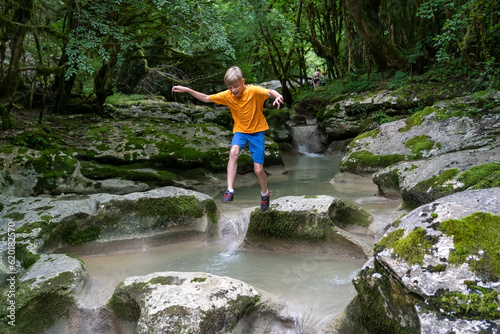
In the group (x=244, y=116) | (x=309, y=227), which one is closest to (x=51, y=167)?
(x=244, y=116)

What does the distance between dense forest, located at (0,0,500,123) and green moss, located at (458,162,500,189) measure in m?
4.37

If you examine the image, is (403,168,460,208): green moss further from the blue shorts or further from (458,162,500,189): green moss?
the blue shorts

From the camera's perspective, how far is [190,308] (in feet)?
9.70

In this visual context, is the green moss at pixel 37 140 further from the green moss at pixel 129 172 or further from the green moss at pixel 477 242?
the green moss at pixel 477 242

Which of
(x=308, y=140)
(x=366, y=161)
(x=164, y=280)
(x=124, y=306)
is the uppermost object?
(x=308, y=140)

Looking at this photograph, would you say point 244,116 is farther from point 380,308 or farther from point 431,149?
point 431,149

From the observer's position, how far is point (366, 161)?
26.7ft

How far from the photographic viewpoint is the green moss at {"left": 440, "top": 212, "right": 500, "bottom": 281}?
89.6 inches

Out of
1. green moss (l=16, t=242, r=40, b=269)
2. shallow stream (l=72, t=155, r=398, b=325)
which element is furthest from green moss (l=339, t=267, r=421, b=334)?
green moss (l=16, t=242, r=40, b=269)

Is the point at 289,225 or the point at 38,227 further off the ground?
the point at 289,225

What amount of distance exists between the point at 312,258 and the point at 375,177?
290 centimetres

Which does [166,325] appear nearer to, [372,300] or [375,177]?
[372,300]

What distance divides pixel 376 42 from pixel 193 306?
1229 cm

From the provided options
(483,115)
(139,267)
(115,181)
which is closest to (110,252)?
(139,267)
